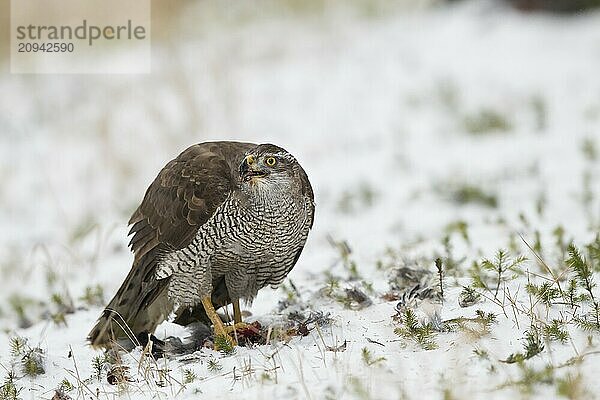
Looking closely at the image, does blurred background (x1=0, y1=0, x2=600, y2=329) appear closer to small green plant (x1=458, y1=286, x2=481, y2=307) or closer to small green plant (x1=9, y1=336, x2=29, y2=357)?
small green plant (x1=9, y1=336, x2=29, y2=357)

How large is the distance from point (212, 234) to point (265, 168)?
1.23ft

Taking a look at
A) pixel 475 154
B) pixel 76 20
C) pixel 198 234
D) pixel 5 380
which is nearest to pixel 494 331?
pixel 198 234

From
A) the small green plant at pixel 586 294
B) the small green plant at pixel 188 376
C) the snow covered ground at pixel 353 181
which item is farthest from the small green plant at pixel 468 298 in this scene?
the small green plant at pixel 188 376

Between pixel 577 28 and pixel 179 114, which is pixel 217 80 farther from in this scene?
pixel 577 28

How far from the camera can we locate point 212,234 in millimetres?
3783

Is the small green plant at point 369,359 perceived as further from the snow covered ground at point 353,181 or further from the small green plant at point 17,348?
the small green plant at point 17,348

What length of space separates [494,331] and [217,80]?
583cm

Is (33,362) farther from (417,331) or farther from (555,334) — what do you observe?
(555,334)

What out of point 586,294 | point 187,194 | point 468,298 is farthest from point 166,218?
point 586,294

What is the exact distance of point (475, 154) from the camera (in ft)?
24.6

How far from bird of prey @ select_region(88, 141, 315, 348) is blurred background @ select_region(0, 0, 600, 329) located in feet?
3.24

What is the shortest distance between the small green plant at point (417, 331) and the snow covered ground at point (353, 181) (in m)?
0.02

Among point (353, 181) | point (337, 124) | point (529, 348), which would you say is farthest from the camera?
point (337, 124)

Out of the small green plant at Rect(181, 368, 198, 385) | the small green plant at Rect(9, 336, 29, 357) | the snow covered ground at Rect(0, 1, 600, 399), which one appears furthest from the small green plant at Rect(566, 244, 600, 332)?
the small green plant at Rect(9, 336, 29, 357)
